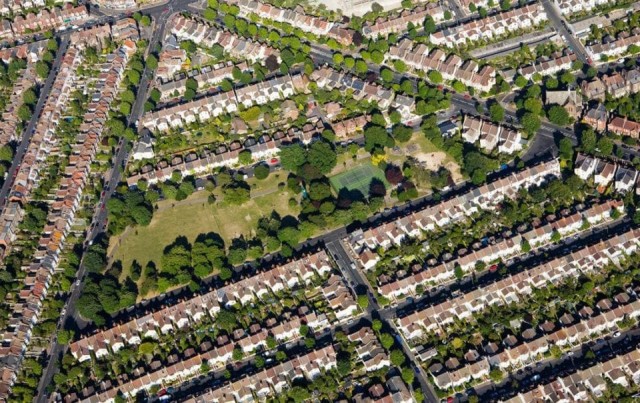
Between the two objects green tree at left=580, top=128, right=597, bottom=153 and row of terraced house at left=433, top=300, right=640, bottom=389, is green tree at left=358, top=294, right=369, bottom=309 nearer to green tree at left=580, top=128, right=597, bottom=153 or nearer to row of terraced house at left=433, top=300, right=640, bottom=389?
row of terraced house at left=433, top=300, right=640, bottom=389

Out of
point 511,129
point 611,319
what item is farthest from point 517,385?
point 511,129

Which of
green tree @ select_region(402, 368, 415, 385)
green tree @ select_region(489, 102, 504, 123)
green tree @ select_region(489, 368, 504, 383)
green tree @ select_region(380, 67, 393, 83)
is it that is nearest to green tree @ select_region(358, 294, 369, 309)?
green tree @ select_region(402, 368, 415, 385)

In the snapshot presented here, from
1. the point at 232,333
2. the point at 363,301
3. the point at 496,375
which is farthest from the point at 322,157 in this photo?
the point at 496,375

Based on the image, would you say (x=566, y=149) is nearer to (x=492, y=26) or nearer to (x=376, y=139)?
(x=376, y=139)

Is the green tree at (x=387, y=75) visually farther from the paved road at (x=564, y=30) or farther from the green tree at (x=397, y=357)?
the green tree at (x=397, y=357)

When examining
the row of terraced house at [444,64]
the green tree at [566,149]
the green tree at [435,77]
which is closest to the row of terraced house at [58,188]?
the row of terraced house at [444,64]

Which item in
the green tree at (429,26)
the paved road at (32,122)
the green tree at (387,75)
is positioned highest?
the paved road at (32,122)
